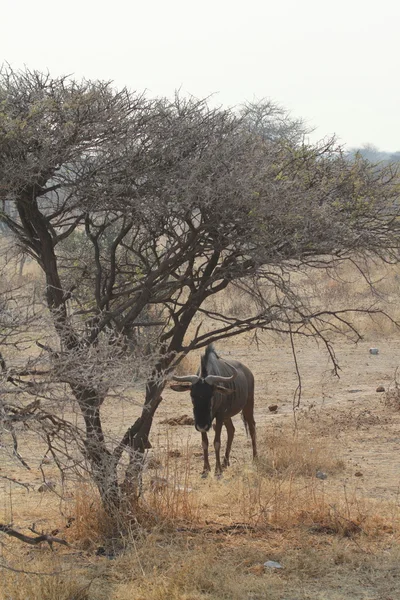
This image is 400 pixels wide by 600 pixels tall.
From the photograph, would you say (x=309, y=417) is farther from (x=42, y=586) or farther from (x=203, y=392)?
(x=42, y=586)

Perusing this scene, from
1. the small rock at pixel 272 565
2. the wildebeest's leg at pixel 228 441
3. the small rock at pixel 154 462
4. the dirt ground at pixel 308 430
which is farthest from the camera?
the wildebeest's leg at pixel 228 441

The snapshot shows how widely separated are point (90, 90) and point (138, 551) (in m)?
3.79

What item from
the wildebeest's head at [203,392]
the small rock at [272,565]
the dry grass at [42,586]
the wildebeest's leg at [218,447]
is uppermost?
the wildebeest's head at [203,392]

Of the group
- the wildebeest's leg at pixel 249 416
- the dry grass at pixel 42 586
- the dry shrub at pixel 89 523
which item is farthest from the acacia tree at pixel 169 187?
the wildebeest's leg at pixel 249 416

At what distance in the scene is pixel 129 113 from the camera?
25.2 ft

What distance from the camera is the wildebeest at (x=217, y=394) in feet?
34.8

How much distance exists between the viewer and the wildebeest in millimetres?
10617

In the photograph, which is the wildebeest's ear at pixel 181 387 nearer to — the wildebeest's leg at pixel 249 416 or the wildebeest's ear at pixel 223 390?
the wildebeest's ear at pixel 223 390

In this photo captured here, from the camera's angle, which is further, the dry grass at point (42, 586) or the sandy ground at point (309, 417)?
the sandy ground at point (309, 417)

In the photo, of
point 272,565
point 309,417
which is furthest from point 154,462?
point 309,417

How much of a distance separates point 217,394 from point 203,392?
0.37 metres

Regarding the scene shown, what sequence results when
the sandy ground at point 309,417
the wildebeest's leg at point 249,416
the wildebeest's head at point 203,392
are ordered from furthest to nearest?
the wildebeest's leg at point 249,416
the wildebeest's head at point 203,392
the sandy ground at point 309,417

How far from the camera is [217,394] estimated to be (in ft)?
36.0

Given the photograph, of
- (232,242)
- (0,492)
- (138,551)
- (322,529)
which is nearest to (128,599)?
(138,551)
